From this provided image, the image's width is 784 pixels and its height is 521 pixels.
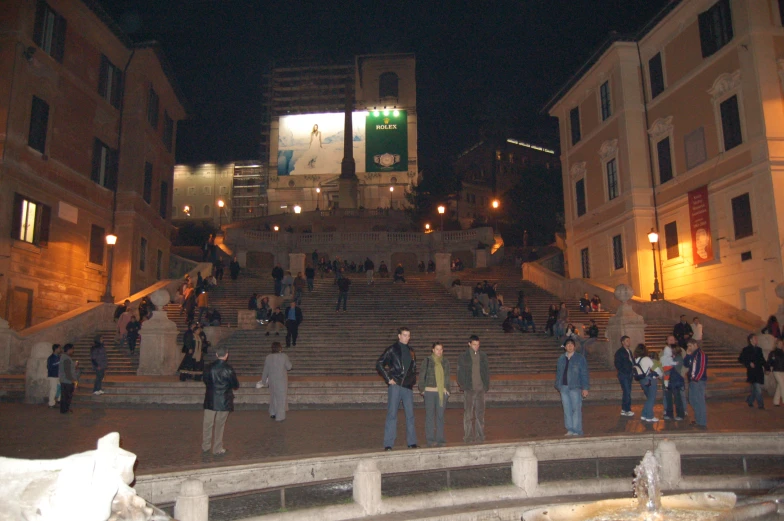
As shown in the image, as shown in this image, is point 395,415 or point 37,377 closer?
point 395,415

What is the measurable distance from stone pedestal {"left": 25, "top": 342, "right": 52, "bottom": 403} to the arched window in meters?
78.5

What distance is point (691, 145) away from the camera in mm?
25281

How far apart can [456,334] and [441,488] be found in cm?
1325

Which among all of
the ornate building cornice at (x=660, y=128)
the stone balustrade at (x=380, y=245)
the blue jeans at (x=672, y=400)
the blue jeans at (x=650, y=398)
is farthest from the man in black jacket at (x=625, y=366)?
the stone balustrade at (x=380, y=245)

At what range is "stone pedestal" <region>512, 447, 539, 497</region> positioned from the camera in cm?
650

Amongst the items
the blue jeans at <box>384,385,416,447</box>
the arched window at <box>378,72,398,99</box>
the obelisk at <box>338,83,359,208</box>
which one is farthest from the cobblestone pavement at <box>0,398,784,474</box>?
the arched window at <box>378,72,398,99</box>

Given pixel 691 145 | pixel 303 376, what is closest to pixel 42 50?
pixel 303 376

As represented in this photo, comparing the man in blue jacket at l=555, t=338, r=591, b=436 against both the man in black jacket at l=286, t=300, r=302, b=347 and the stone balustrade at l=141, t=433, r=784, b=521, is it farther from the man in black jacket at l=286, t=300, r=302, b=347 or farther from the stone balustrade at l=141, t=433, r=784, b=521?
the man in black jacket at l=286, t=300, r=302, b=347

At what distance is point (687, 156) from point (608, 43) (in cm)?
746

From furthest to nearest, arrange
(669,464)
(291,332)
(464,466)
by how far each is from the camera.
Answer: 1. (291,332)
2. (669,464)
3. (464,466)

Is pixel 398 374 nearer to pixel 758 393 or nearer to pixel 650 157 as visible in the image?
pixel 758 393

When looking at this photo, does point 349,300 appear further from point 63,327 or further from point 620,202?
point 620,202

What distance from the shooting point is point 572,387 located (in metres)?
9.42

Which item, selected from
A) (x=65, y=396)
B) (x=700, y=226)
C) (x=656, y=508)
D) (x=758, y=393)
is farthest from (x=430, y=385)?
(x=700, y=226)
